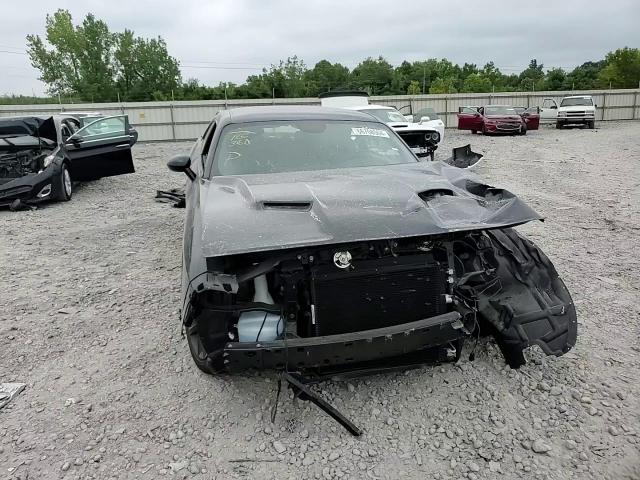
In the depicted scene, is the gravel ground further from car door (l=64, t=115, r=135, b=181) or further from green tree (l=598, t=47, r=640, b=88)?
green tree (l=598, t=47, r=640, b=88)

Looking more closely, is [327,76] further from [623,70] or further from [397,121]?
[397,121]

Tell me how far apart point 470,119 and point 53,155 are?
56.3 feet

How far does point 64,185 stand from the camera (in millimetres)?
8156

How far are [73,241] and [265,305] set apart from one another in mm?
4445

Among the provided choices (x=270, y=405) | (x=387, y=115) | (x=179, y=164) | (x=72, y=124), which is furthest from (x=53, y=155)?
(x=387, y=115)

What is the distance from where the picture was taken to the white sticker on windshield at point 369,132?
4.13 metres

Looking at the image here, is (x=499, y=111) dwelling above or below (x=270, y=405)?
above

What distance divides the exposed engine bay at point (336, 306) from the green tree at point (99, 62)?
4906 centimetres

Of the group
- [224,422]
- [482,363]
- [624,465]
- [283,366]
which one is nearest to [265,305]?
[283,366]

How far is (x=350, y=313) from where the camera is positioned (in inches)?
98.0

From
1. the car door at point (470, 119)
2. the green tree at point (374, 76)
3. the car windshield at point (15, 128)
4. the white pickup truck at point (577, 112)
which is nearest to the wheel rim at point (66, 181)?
the car windshield at point (15, 128)

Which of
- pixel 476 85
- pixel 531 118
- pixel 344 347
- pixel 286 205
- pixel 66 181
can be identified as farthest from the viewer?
pixel 476 85

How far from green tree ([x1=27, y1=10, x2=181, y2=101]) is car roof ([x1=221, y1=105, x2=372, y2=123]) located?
46.8 m

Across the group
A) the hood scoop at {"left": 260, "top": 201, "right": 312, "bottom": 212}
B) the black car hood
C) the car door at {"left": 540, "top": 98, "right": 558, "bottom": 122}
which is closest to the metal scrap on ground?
the black car hood
